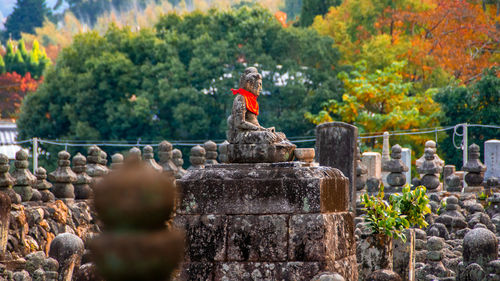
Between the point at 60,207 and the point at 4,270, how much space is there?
4.13 meters

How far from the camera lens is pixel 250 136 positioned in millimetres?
9109

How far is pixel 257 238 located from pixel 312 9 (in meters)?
38.3

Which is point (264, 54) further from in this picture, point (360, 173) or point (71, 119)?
A: point (360, 173)

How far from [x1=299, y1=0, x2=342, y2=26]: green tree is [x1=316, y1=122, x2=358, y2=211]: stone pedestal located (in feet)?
106

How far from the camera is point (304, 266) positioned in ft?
27.0

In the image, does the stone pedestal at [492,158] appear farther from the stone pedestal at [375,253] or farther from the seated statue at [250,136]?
the seated statue at [250,136]

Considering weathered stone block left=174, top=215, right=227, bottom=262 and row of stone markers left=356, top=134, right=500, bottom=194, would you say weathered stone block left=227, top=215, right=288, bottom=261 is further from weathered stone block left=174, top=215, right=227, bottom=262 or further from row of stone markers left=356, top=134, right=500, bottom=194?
row of stone markers left=356, top=134, right=500, bottom=194

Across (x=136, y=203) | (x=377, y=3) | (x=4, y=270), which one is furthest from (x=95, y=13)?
(x=136, y=203)

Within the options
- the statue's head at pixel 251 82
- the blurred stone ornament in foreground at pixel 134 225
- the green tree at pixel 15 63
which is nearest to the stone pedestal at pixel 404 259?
the statue's head at pixel 251 82

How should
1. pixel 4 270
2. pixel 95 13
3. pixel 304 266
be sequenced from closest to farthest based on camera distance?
pixel 304 266 → pixel 4 270 → pixel 95 13

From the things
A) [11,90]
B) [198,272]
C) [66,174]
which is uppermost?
[11,90]

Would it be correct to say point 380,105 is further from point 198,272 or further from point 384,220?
point 198,272

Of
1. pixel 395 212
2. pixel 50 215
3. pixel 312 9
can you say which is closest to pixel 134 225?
pixel 395 212

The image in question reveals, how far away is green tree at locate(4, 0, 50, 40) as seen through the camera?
8744cm
